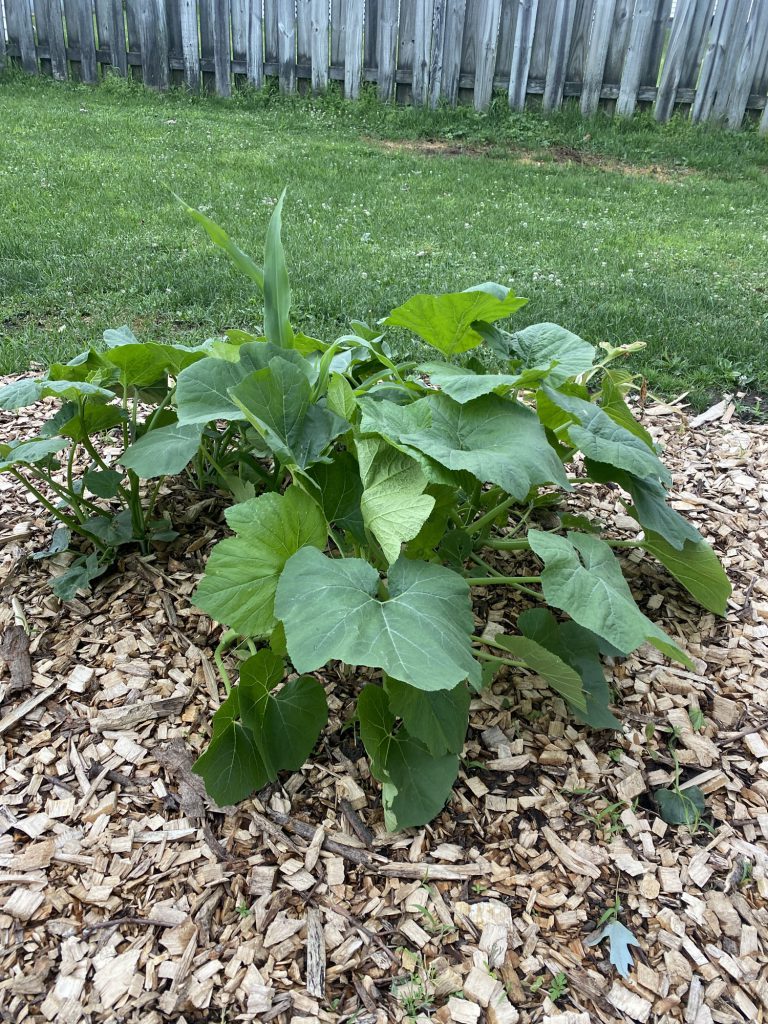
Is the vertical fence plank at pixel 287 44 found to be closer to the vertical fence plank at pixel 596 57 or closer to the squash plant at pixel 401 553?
the vertical fence plank at pixel 596 57

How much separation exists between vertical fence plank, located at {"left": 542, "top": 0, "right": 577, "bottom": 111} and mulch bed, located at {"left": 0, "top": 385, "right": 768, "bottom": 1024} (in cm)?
736

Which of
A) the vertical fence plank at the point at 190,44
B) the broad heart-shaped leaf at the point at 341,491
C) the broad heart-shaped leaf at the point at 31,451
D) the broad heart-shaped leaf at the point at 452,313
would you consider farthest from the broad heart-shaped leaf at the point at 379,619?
the vertical fence plank at the point at 190,44

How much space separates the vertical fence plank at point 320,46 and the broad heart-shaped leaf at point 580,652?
26.9ft

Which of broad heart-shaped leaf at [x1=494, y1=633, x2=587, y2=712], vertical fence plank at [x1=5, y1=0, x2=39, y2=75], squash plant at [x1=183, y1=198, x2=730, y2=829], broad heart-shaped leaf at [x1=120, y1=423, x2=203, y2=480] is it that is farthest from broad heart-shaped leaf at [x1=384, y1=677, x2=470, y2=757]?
vertical fence plank at [x1=5, y1=0, x2=39, y2=75]

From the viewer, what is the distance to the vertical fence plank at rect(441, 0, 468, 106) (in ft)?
25.3

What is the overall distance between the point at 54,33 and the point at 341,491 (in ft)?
30.8

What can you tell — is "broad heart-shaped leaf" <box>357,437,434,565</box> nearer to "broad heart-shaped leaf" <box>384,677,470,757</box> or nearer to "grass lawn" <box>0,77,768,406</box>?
"broad heart-shaped leaf" <box>384,677,470,757</box>

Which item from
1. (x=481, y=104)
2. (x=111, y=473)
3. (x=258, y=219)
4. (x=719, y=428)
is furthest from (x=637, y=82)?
(x=111, y=473)

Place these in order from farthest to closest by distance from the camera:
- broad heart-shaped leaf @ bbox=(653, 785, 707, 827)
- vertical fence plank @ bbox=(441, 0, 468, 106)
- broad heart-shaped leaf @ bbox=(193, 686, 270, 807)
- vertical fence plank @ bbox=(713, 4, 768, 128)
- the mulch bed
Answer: vertical fence plank @ bbox=(441, 0, 468, 106) → vertical fence plank @ bbox=(713, 4, 768, 128) → broad heart-shaped leaf @ bbox=(653, 785, 707, 827) → broad heart-shaped leaf @ bbox=(193, 686, 270, 807) → the mulch bed

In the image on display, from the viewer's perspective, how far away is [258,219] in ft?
16.8

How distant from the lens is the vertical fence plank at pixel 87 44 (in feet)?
27.8

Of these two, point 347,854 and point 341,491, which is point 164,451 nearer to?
point 341,491

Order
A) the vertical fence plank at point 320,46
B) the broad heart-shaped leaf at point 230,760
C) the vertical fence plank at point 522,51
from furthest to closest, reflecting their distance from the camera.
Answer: the vertical fence plank at point 320,46 < the vertical fence plank at point 522,51 < the broad heart-shaped leaf at point 230,760

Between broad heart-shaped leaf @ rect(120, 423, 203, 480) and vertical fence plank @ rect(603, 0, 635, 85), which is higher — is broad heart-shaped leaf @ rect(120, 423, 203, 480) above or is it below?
below
